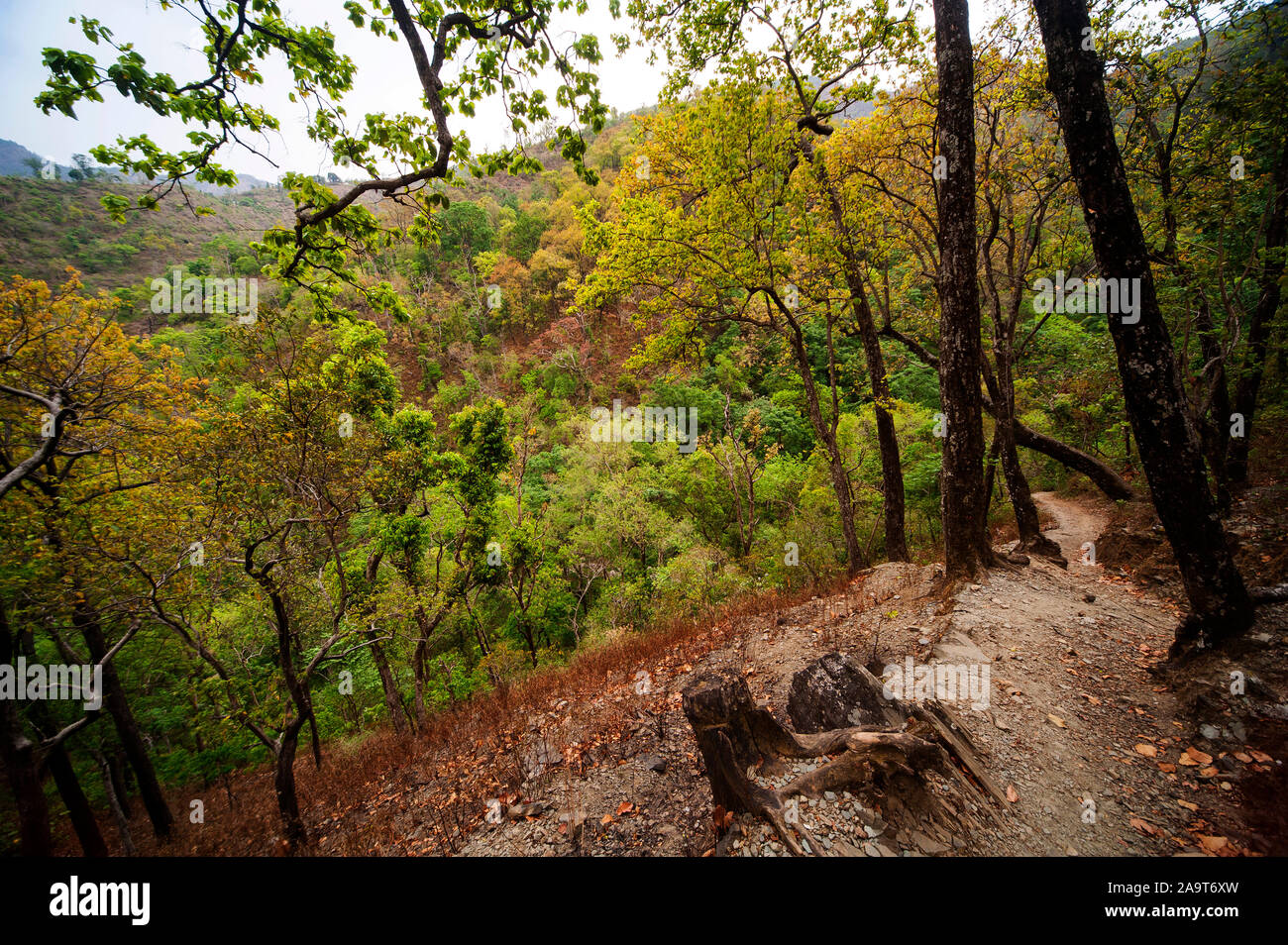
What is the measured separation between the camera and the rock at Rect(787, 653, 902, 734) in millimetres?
3877

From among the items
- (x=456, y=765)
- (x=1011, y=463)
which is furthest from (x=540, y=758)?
(x=1011, y=463)

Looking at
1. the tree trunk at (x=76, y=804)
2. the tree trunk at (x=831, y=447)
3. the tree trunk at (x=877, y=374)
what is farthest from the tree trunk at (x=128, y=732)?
the tree trunk at (x=877, y=374)

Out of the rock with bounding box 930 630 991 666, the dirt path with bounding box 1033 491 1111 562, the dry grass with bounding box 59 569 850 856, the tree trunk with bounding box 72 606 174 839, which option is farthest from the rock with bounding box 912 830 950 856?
the tree trunk with bounding box 72 606 174 839

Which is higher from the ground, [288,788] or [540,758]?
[540,758]

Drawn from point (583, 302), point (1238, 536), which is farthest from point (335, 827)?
point (1238, 536)

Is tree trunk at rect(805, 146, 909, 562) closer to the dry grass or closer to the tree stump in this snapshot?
the dry grass

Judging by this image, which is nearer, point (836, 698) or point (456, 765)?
point (836, 698)

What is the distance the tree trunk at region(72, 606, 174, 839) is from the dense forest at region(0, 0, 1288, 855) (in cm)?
11

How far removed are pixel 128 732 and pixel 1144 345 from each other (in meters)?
21.1

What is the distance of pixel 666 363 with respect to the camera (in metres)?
11.7

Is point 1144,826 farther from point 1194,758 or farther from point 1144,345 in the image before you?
point 1144,345

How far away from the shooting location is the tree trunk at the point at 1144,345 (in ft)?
12.3

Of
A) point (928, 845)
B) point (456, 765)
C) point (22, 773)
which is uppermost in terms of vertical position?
point (928, 845)
